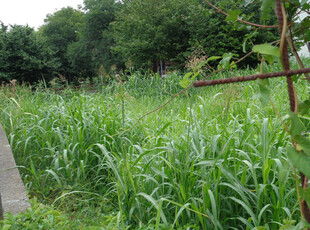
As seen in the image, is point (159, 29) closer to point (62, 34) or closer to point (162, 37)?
point (162, 37)

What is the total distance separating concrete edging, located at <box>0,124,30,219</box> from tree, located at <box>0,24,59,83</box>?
12.9 m

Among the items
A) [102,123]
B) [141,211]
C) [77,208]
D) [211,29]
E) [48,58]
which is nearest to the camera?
[141,211]

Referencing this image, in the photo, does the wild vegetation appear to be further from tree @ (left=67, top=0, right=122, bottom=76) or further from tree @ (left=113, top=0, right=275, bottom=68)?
tree @ (left=67, top=0, right=122, bottom=76)

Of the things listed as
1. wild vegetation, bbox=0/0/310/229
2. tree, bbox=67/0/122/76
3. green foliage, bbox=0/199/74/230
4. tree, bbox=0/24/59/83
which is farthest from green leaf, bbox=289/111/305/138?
tree, bbox=67/0/122/76

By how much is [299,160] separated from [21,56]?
17170 millimetres

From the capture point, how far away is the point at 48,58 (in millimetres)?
18297

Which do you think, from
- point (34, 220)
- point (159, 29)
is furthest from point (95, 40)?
point (34, 220)

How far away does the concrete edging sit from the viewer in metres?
2.26

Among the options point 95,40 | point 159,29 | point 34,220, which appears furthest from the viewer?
point 95,40

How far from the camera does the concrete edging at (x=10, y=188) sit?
88.8 inches

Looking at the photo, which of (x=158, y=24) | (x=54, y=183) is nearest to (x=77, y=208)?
(x=54, y=183)

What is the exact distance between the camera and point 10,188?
103 inches

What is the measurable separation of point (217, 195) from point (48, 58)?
17.9 metres

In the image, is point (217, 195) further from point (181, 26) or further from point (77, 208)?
point (181, 26)
